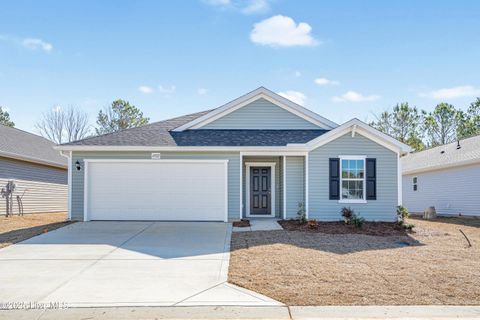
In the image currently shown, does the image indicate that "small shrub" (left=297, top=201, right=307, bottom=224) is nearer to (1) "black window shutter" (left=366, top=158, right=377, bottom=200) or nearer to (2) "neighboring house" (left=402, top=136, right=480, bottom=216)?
(1) "black window shutter" (left=366, top=158, right=377, bottom=200)

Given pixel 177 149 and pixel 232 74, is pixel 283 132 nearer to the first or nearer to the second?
pixel 177 149

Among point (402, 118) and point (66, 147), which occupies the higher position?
point (402, 118)

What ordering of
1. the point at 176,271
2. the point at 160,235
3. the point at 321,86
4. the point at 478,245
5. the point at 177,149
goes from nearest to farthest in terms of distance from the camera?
the point at 176,271 < the point at 478,245 < the point at 160,235 < the point at 177,149 < the point at 321,86

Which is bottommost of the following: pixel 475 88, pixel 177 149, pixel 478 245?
pixel 478 245

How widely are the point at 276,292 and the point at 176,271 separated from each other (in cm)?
216

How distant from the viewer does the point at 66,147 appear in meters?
A: 14.5

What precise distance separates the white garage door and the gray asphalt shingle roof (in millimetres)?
734

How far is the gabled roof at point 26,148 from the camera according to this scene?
17922 millimetres

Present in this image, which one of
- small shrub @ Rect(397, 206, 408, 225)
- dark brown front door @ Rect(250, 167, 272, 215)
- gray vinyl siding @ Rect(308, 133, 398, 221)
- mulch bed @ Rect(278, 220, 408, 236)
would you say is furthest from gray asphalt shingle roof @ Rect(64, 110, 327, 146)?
small shrub @ Rect(397, 206, 408, 225)

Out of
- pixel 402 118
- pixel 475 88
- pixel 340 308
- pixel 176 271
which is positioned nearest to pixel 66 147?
pixel 176 271

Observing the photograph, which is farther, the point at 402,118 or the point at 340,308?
the point at 402,118

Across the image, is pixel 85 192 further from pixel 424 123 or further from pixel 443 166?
pixel 424 123

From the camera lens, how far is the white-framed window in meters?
14.5

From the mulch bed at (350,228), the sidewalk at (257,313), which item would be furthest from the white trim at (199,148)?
the sidewalk at (257,313)
